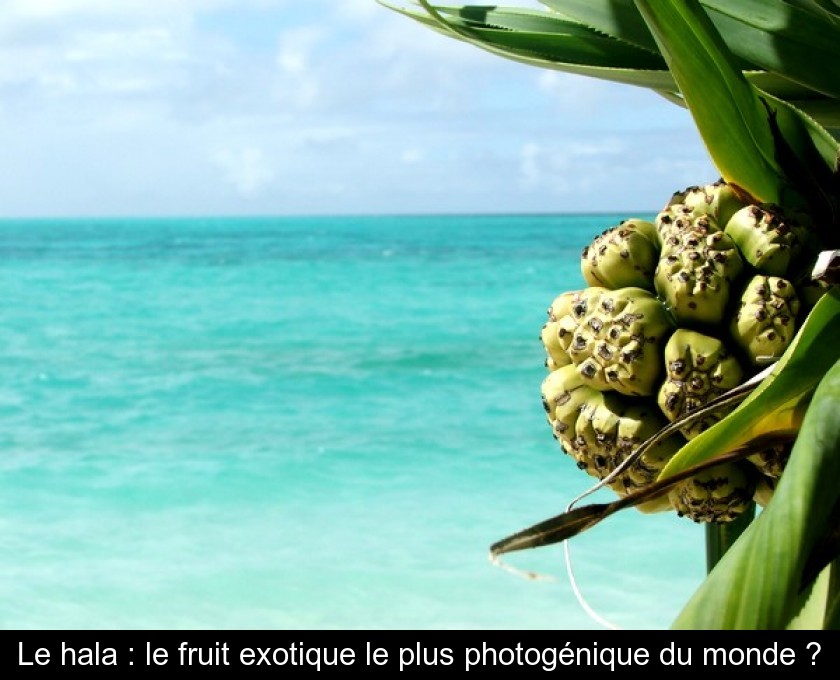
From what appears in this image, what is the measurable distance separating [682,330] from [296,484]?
330 inches

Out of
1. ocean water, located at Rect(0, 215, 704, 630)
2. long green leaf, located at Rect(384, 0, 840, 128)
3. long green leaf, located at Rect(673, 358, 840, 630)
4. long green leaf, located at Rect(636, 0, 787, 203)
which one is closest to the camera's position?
long green leaf, located at Rect(673, 358, 840, 630)

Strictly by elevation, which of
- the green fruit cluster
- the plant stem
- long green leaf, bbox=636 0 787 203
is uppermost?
long green leaf, bbox=636 0 787 203

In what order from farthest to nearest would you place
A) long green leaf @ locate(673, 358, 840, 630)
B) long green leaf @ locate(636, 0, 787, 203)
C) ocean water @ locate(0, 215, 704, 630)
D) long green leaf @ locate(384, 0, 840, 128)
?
ocean water @ locate(0, 215, 704, 630), long green leaf @ locate(384, 0, 840, 128), long green leaf @ locate(636, 0, 787, 203), long green leaf @ locate(673, 358, 840, 630)

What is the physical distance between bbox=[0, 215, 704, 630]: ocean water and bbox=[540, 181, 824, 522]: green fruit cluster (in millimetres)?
2098

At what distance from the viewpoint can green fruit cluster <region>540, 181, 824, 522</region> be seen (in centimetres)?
71

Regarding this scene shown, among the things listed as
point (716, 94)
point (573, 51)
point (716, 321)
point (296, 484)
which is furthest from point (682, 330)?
point (296, 484)

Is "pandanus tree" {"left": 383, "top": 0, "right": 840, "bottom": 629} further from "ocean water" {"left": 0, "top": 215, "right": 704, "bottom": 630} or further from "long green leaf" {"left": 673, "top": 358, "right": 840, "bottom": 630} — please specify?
"ocean water" {"left": 0, "top": 215, "right": 704, "bottom": 630}

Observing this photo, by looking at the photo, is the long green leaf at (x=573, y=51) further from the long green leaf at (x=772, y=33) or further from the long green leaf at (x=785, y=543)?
the long green leaf at (x=785, y=543)

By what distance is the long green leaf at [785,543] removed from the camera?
2.02ft

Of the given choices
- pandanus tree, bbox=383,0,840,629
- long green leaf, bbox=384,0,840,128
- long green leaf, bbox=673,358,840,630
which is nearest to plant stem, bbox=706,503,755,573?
pandanus tree, bbox=383,0,840,629

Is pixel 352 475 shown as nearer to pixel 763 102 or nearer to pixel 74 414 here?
pixel 74 414

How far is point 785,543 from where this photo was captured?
0.62 m
